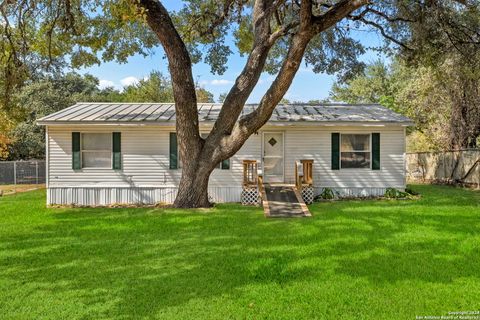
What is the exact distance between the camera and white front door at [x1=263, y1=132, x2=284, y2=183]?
12867mm

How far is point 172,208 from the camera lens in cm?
1054

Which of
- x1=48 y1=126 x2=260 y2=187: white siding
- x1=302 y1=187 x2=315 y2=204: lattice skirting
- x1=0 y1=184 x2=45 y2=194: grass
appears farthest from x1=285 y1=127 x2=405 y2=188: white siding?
x1=0 y1=184 x2=45 y2=194: grass

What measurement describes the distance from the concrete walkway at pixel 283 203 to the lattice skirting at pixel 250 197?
1.21 ft

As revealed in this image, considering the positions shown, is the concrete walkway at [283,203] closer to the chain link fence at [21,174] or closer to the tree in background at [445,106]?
the tree in background at [445,106]

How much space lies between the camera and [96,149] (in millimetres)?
12383

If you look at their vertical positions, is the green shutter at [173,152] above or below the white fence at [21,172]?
above

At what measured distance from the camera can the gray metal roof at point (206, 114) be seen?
1201 centimetres

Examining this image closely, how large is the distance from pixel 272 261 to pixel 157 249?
2075 millimetres

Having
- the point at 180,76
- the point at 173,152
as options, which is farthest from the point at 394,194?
the point at 180,76

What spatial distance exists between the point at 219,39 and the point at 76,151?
6858 mm

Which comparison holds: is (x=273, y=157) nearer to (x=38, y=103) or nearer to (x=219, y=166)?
(x=219, y=166)

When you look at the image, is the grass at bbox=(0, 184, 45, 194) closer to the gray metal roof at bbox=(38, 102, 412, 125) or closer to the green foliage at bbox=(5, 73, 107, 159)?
the green foliage at bbox=(5, 73, 107, 159)

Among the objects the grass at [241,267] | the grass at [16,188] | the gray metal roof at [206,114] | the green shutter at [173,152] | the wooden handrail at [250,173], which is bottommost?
the grass at [16,188]

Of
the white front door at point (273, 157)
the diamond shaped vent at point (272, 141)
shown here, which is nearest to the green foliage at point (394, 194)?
the white front door at point (273, 157)
